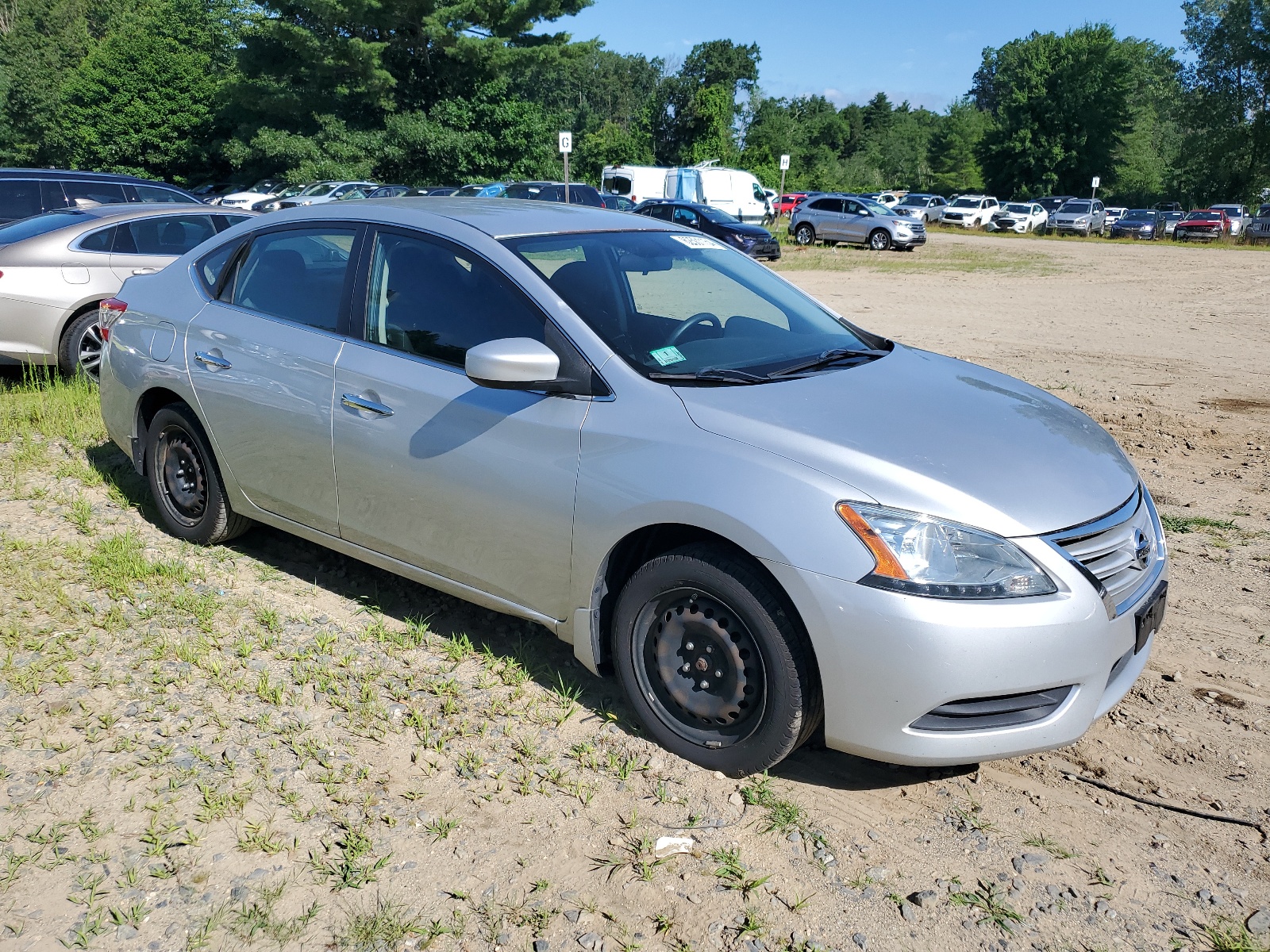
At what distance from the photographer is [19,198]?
1184cm

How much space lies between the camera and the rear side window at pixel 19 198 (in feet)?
38.7

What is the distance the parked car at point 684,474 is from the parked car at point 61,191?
26.7ft

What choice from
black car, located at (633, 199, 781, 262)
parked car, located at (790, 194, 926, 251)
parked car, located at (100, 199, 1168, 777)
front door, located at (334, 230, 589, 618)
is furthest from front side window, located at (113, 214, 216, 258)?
parked car, located at (790, 194, 926, 251)

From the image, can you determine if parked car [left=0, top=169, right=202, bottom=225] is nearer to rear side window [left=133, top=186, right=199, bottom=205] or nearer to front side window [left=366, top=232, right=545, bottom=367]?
rear side window [left=133, top=186, right=199, bottom=205]

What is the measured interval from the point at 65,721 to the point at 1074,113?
7363cm

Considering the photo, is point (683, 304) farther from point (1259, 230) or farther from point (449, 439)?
point (1259, 230)

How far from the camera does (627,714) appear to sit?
3715 millimetres

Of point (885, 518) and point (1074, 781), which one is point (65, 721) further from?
point (1074, 781)

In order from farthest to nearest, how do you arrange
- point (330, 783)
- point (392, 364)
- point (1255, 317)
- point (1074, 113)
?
point (1074, 113)
point (1255, 317)
point (392, 364)
point (330, 783)

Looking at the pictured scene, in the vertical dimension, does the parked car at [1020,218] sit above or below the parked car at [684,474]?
above

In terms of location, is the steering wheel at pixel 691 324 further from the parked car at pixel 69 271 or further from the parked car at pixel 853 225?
the parked car at pixel 853 225

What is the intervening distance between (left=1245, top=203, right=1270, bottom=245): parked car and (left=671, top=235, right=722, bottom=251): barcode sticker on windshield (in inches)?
1547

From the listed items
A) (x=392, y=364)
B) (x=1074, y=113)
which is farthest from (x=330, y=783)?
(x=1074, y=113)

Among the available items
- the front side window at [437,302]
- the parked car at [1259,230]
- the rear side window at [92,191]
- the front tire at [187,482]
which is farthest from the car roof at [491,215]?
the parked car at [1259,230]
